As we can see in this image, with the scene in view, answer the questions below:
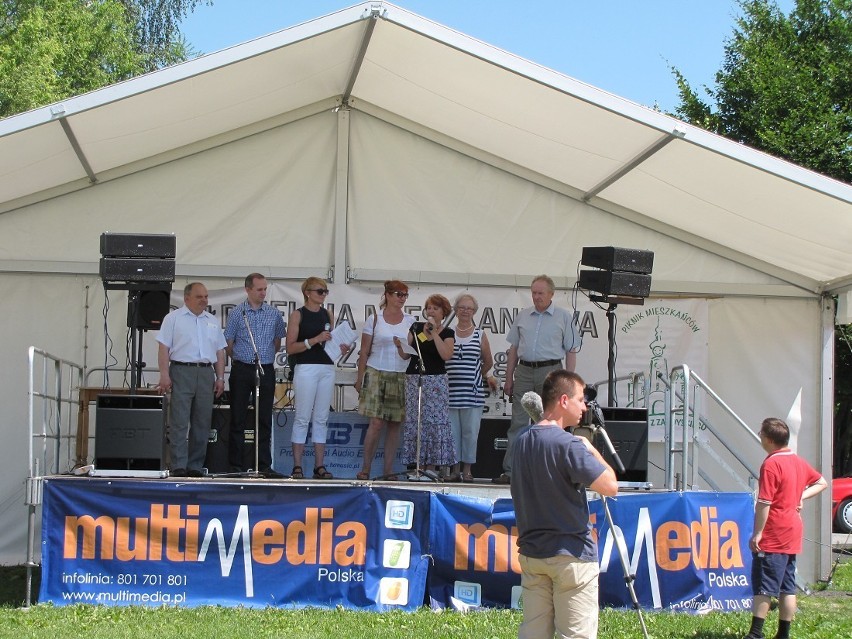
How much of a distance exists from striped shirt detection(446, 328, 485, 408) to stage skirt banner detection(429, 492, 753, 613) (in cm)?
164

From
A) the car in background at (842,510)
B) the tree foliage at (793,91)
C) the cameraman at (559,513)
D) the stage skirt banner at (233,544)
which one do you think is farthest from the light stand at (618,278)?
the tree foliage at (793,91)

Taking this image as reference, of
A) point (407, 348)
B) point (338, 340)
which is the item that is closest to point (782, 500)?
point (407, 348)

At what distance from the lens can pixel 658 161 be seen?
337 inches

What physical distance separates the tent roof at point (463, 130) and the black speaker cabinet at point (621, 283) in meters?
0.94

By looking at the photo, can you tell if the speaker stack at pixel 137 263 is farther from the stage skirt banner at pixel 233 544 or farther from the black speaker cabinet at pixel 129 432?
the stage skirt banner at pixel 233 544

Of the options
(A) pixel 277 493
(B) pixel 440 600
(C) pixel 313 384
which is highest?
(C) pixel 313 384

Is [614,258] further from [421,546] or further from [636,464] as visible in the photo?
[421,546]

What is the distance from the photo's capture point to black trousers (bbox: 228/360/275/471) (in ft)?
28.2

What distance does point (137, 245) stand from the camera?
8.09 metres

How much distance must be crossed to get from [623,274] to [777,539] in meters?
2.72

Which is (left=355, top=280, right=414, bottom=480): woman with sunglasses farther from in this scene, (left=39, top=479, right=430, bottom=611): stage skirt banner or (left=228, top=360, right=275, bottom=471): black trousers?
(left=39, top=479, right=430, bottom=611): stage skirt banner

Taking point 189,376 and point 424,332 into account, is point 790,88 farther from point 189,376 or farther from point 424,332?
point 189,376

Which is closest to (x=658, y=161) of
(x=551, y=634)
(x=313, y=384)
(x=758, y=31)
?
(x=313, y=384)

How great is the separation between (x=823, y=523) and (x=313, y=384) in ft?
16.1
